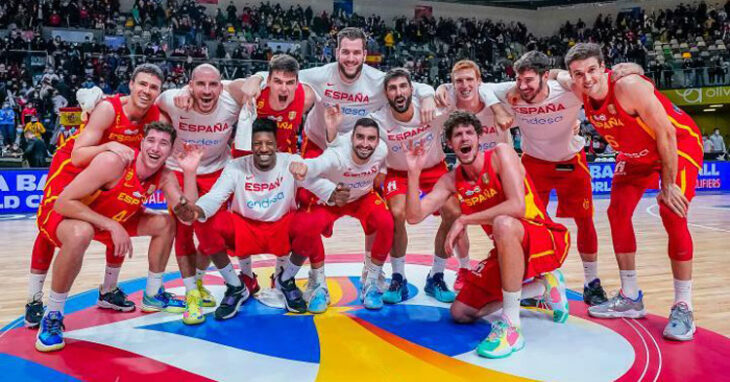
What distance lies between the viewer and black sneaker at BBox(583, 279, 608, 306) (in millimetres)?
4574

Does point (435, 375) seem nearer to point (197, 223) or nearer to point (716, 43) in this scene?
point (197, 223)

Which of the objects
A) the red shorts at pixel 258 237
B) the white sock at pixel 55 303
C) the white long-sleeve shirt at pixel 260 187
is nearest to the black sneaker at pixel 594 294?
the white long-sleeve shirt at pixel 260 187

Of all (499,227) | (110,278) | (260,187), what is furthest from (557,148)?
(110,278)

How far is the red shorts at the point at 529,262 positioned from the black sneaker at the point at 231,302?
65.7 inches

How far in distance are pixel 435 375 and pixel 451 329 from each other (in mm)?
874

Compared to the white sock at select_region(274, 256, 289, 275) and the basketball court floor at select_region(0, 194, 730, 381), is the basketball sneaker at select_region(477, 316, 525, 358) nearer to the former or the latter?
the basketball court floor at select_region(0, 194, 730, 381)

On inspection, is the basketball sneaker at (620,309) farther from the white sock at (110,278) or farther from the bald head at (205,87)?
the white sock at (110,278)

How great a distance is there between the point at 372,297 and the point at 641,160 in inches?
88.0

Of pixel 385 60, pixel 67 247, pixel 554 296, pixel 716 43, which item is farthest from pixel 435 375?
pixel 716 43

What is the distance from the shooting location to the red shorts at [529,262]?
12.5ft

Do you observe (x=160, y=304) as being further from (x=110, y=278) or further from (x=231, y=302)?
(x=231, y=302)

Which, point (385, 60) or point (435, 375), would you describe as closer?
point (435, 375)

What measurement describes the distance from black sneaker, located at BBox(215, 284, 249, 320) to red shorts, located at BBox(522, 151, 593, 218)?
259 cm

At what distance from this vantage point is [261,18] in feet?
76.5
